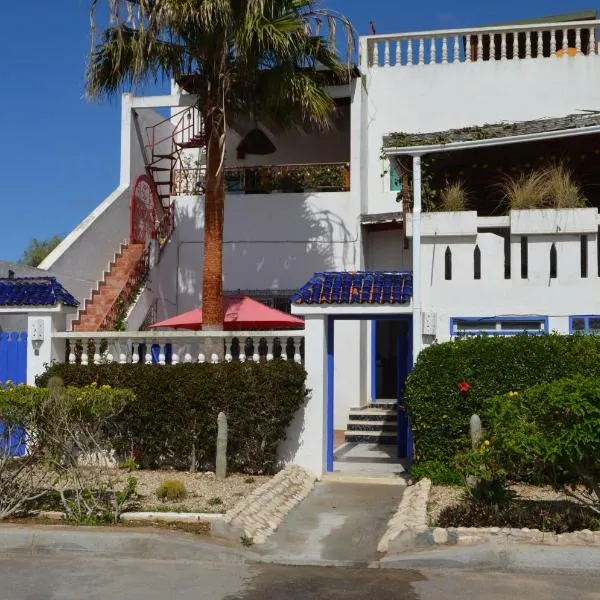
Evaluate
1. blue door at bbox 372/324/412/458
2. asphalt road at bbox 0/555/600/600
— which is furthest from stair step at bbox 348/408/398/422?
asphalt road at bbox 0/555/600/600

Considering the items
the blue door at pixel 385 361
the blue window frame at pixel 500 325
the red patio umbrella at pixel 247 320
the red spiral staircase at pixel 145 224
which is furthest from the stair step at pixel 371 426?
the red spiral staircase at pixel 145 224

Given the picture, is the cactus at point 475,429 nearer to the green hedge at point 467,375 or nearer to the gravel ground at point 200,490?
the green hedge at point 467,375

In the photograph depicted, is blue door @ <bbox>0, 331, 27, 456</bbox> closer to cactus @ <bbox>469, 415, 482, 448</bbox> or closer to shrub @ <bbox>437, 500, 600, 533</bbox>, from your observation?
cactus @ <bbox>469, 415, 482, 448</bbox>

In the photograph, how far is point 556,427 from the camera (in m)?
7.64

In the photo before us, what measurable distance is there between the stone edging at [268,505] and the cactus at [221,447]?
2.20 ft

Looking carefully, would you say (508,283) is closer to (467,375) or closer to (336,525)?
(467,375)

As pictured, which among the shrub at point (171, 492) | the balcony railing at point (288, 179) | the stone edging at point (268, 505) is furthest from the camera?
the balcony railing at point (288, 179)

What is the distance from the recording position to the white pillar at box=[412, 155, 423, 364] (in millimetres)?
11602

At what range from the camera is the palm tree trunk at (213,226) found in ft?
41.9

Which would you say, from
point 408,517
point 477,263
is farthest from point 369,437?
point 408,517

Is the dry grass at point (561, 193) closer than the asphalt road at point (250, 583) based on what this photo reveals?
No

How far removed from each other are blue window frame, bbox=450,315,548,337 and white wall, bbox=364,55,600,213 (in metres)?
6.05

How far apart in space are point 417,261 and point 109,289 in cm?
767

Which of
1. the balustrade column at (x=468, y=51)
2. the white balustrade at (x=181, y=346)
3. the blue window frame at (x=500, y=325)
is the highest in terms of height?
the balustrade column at (x=468, y=51)
